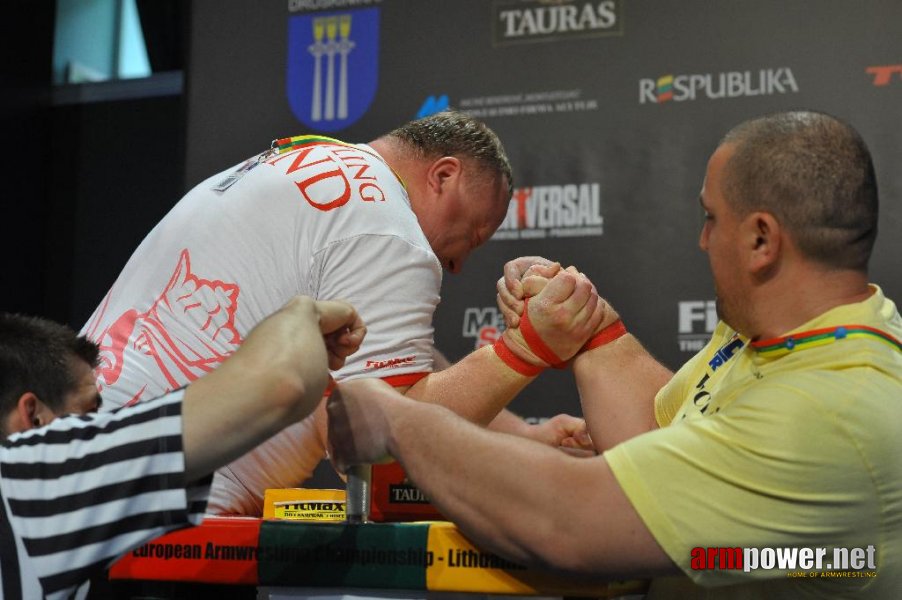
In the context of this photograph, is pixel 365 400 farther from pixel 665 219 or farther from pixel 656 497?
pixel 665 219

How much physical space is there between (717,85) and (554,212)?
1.75ft

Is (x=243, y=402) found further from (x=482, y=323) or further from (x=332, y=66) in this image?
(x=332, y=66)

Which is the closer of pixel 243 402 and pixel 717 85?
pixel 243 402

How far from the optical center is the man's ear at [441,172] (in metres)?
2.15

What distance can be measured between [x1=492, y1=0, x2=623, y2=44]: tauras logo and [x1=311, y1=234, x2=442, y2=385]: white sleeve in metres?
1.38

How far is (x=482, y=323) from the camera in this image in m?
2.95

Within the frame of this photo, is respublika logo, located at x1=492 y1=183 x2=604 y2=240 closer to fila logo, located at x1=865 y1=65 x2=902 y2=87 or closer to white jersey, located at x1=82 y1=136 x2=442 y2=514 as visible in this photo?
fila logo, located at x1=865 y1=65 x2=902 y2=87

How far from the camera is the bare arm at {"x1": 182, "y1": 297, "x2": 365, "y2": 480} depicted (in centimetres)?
98

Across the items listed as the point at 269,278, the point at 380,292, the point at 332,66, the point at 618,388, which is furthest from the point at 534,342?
the point at 332,66

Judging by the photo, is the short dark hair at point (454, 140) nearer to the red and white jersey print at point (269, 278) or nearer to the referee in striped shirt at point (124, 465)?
the red and white jersey print at point (269, 278)

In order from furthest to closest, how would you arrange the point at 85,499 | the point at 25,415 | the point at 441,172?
1. the point at 441,172
2. the point at 25,415
3. the point at 85,499

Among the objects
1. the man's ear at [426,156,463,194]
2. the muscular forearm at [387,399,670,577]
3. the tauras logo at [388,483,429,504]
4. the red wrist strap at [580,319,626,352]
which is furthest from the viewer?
the man's ear at [426,156,463,194]

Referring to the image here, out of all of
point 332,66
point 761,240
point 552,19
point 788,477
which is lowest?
point 788,477

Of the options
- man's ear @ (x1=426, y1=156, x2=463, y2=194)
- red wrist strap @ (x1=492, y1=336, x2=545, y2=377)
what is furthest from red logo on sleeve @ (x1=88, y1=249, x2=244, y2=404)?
man's ear @ (x1=426, y1=156, x2=463, y2=194)
